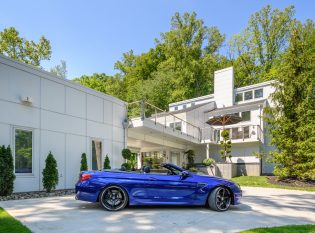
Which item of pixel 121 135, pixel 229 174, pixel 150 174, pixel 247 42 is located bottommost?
pixel 229 174

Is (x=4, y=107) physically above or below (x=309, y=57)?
below

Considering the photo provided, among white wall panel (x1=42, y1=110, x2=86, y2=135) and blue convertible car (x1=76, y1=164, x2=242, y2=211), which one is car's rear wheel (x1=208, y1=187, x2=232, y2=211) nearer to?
blue convertible car (x1=76, y1=164, x2=242, y2=211)

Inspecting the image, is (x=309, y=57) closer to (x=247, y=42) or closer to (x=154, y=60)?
(x=247, y=42)

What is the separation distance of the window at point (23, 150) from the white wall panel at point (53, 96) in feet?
4.62

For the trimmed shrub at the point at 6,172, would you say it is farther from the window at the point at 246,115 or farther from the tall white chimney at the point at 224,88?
the tall white chimney at the point at 224,88

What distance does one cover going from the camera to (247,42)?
42.9m

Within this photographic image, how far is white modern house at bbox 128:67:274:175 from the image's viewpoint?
2409 centimetres

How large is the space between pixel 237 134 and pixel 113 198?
19282mm

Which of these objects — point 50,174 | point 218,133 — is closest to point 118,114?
point 50,174

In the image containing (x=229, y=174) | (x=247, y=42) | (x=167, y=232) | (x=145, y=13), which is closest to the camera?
(x=167, y=232)

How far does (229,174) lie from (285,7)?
26.5 metres

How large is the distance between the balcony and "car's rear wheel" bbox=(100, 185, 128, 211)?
18258 millimetres

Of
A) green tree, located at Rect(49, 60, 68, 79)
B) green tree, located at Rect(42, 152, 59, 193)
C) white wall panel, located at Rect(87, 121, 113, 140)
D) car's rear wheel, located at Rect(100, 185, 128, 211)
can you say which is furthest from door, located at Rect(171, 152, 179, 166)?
green tree, located at Rect(49, 60, 68, 79)

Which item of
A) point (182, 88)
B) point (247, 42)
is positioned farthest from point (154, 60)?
point (247, 42)
